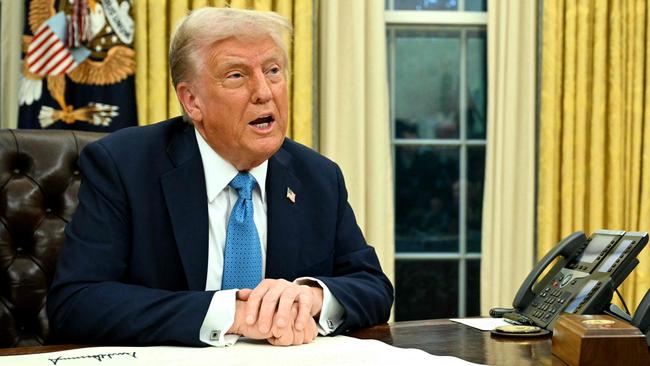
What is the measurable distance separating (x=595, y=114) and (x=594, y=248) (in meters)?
2.38

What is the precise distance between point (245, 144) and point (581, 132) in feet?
8.39

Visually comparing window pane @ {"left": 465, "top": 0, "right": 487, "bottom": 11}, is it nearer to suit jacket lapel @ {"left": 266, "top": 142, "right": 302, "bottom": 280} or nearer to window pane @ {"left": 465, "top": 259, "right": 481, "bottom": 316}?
window pane @ {"left": 465, "top": 259, "right": 481, "bottom": 316}

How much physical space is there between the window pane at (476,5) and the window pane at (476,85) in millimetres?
123

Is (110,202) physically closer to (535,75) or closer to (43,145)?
(43,145)

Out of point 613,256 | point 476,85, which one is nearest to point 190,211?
point 613,256

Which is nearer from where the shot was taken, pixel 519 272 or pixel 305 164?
pixel 305 164

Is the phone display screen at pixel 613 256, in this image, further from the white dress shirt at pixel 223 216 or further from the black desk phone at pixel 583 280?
the white dress shirt at pixel 223 216

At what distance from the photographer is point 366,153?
4.17m

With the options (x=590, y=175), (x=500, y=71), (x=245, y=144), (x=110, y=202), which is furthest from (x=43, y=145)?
(x=590, y=175)

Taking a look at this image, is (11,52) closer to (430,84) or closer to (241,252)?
(430,84)

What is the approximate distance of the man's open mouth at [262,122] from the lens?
2.09 m

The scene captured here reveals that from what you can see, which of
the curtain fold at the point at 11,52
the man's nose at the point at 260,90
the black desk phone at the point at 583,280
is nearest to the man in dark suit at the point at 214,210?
the man's nose at the point at 260,90

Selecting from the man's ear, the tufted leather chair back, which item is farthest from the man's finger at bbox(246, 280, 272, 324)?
the tufted leather chair back

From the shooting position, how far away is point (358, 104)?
4102mm
